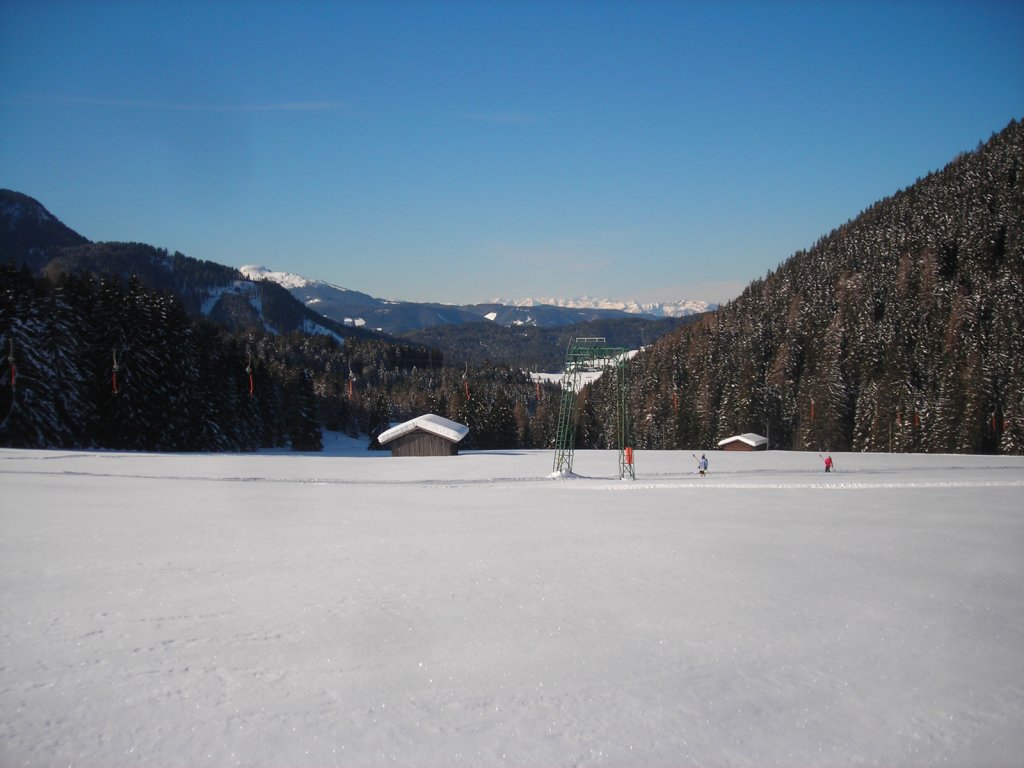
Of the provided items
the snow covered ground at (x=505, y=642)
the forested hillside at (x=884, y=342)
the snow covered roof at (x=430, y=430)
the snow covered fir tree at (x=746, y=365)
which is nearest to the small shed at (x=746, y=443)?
the forested hillside at (x=884, y=342)

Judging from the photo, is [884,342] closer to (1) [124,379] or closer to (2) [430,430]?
(2) [430,430]

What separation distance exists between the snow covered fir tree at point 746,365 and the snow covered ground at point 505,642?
3126 centimetres

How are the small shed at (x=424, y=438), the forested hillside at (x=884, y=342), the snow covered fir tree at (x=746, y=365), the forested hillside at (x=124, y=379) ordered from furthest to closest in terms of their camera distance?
the forested hillside at (x=884, y=342), the small shed at (x=424, y=438), the snow covered fir tree at (x=746, y=365), the forested hillside at (x=124, y=379)

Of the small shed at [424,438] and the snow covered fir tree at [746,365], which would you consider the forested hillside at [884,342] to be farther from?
the small shed at [424,438]

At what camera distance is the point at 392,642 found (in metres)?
7.55

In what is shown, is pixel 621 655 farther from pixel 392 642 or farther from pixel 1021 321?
pixel 1021 321

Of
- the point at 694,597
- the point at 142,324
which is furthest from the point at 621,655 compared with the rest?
the point at 142,324

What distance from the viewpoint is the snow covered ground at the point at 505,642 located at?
5641mm

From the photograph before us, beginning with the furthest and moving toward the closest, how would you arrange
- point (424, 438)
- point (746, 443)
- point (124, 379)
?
point (746, 443) → point (424, 438) → point (124, 379)

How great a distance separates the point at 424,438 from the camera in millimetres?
56094

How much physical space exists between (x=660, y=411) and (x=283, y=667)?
85151 millimetres

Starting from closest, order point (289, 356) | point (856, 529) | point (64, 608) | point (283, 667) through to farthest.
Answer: point (283, 667)
point (64, 608)
point (856, 529)
point (289, 356)

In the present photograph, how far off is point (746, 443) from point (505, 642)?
6526 cm

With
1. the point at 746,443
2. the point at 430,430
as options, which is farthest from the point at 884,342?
the point at 430,430
